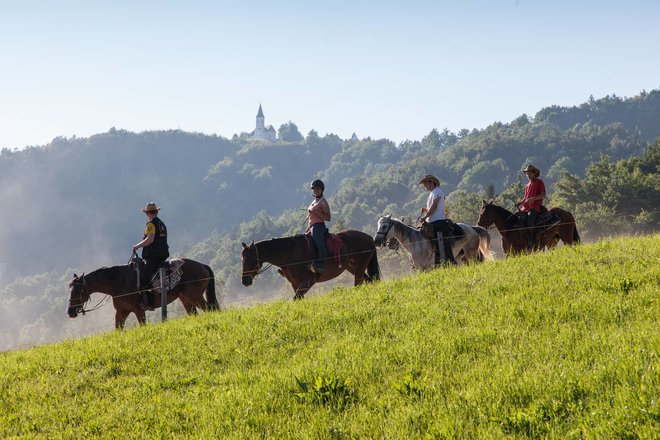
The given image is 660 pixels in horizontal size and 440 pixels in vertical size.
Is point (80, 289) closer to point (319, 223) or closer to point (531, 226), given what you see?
point (319, 223)

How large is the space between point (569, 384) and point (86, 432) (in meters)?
5.26

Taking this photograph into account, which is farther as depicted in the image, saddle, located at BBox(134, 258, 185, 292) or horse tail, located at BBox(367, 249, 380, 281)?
horse tail, located at BBox(367, 249, 380, 281)

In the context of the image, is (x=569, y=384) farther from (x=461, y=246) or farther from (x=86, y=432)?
(x=461, y=246)

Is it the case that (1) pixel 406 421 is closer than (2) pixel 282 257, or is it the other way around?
(1) pixel 406 421

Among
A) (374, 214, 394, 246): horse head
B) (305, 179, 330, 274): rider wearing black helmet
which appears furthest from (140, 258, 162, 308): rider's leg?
(374, 214, 394, 246): horse head

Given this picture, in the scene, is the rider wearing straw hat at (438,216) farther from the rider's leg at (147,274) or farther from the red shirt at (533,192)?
the rider's leg at (147,274)

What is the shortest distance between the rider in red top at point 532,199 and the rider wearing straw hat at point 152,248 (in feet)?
31.9

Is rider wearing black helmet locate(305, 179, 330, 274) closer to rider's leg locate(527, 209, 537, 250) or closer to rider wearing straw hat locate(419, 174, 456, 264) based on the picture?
rider wearing straw hat locate(419, 174, 456, 264)

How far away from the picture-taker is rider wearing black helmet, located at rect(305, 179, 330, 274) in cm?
1481

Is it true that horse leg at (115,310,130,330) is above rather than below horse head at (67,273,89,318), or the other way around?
below

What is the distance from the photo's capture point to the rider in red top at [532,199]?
1636 centimetres

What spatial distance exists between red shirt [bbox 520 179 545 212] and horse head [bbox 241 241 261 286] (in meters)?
7.81

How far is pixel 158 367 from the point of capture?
873 centimetres

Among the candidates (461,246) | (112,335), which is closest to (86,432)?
(112,335)
